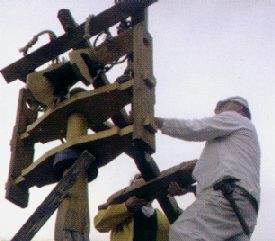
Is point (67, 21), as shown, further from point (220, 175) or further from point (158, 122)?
point (220, 175)

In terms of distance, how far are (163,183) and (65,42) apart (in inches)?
61.3

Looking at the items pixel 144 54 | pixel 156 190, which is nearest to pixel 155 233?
pixel 156 190

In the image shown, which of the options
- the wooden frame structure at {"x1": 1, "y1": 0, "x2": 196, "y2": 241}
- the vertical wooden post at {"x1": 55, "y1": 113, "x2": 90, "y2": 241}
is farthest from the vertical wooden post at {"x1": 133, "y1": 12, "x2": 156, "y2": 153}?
the vertical wooden post at {"x1": 55, "y1": 113, "x2": 90, "y2": 241}

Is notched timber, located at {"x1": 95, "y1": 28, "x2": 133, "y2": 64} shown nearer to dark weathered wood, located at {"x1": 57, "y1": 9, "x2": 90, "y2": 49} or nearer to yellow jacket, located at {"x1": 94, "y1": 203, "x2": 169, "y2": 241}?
dark weathered wood, located at {"x1": 57, "y1": 9, "x2": 90, "y2": 49}

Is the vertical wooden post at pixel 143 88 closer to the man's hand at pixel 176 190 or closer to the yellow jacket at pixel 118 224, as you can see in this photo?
the man's hand at pixel 176 190

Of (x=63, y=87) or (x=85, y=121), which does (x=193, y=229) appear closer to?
(x=85, y=121)

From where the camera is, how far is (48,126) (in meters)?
4.92

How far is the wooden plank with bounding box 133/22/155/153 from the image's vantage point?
14.4ft

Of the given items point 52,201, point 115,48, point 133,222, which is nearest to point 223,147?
point 115,48

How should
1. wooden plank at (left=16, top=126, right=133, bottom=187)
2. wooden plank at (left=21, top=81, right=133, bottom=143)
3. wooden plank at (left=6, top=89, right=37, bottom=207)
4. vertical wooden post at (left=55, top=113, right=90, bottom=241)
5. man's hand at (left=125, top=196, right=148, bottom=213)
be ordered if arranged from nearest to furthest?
vertical wooden post at (left=55, top=113, right=90, bottom=241)
wooden plank at (left=16, top=126, right=133, bottom=187)
wooden plank at (left=21, top=81, right=133, bottom=143)
wooden plank at (left=6, top=89, right=37, bottom=207)
man's hand at (left=125, top=196, right=148, bottom=213)

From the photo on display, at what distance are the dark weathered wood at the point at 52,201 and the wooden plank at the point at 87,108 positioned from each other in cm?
55

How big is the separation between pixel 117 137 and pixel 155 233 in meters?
2.05

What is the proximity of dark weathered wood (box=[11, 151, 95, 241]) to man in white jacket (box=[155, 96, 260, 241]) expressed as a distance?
792 mm

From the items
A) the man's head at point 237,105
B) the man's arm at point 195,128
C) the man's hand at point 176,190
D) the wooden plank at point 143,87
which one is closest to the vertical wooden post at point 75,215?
the wooden plank at point 143,87
